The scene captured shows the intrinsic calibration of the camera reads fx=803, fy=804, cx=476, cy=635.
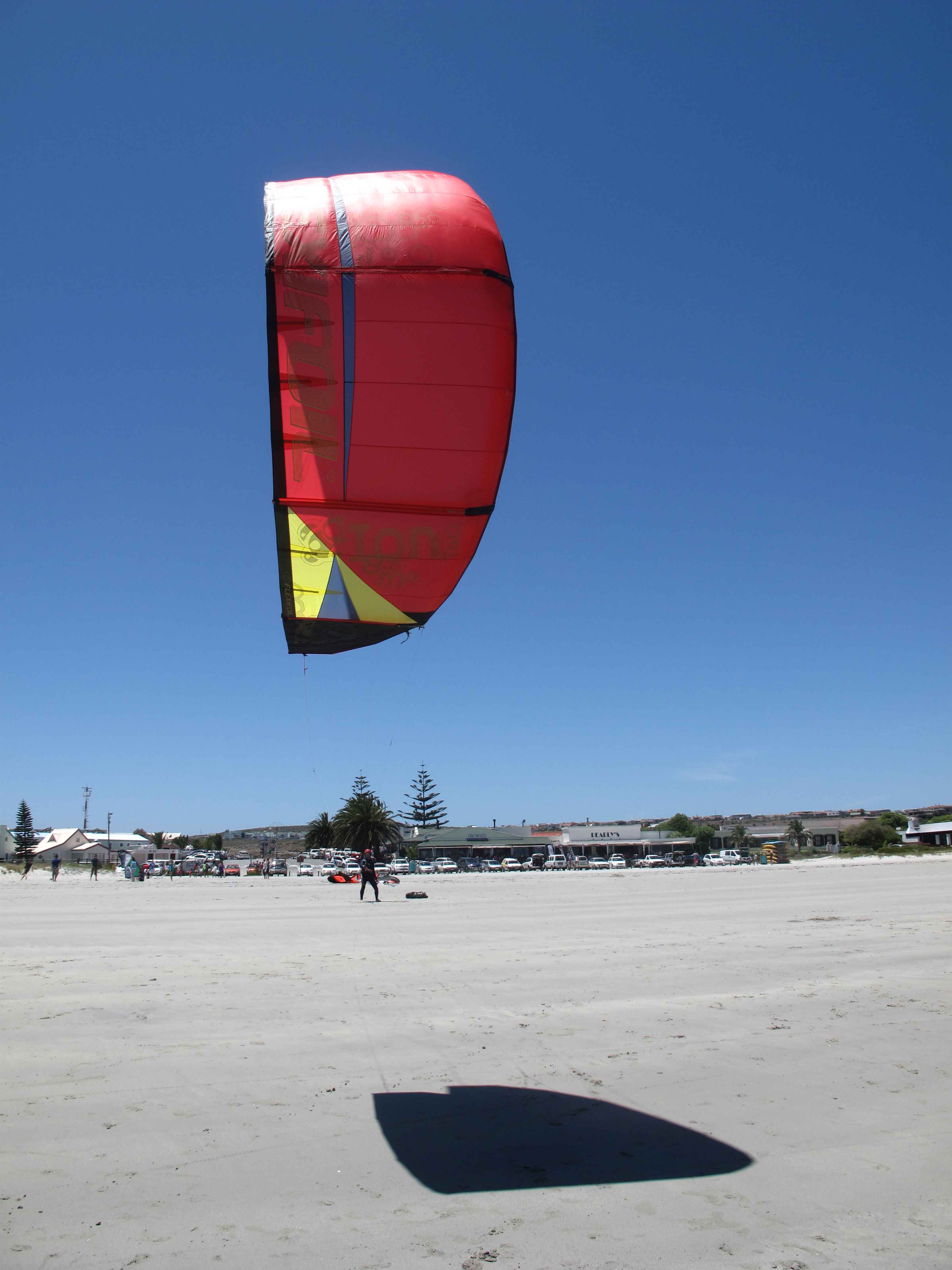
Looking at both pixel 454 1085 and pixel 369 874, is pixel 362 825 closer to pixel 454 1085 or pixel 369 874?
pixel 369 874

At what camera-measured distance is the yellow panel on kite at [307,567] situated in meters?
4.14

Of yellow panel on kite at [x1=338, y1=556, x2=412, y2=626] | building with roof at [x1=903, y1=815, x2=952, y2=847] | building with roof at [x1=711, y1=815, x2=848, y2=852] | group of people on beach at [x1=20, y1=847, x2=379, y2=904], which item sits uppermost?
yellow panel on kite at [x1=338, y1=556, x2=412, y2=626]

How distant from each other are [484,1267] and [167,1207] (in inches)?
54.4

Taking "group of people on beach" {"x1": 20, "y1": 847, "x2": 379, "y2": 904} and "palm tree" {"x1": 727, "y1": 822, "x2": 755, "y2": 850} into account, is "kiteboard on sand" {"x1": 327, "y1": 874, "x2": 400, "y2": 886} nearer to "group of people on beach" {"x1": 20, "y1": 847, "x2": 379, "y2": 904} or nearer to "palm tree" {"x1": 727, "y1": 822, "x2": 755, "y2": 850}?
"group of people on beach" {"x1": 20, "y1": 847, "x2": 379, "y2": 904}

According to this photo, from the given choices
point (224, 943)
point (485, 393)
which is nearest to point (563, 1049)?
point (485, 393)

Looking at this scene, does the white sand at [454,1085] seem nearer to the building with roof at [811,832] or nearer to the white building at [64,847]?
the white building at [64,847]

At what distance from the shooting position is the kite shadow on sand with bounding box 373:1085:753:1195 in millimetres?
3703

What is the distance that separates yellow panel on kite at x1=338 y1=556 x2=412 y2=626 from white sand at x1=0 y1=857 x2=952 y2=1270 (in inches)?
105

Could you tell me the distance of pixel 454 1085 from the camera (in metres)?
4.89

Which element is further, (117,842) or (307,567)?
(117,842)

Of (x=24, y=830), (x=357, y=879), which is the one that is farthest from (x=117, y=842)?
(x=357, y=879)

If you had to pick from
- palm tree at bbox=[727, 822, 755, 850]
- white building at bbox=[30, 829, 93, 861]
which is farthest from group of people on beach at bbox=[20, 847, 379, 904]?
palm tree at bbox=[727, 822, 755, 850]

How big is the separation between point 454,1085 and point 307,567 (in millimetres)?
3259

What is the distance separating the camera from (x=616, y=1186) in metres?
3.59
